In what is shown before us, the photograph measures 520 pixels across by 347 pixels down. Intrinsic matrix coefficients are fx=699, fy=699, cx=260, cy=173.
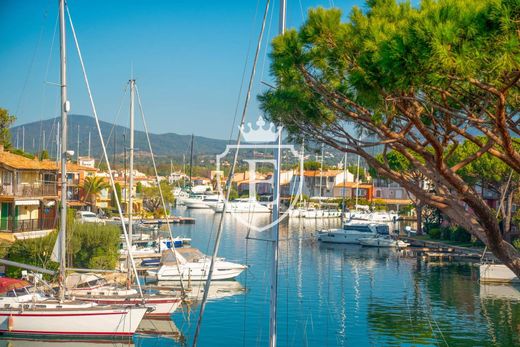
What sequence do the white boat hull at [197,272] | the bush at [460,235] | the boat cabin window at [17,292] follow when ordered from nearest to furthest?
the boat cabin window at [17,292], the white boat hull at [197,272], the bush at [460,235]

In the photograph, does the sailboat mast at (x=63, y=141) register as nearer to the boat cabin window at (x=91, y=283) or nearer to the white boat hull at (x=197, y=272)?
the boat cabin window at (x=91, y=283)

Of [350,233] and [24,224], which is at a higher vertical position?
[24,224]

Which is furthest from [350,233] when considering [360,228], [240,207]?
[240,207]

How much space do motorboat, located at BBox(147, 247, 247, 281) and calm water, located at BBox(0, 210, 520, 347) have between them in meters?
0.59

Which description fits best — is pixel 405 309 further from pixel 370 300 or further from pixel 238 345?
pixel 238 345

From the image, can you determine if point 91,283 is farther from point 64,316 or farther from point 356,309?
point 356,309

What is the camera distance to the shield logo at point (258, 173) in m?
16.9

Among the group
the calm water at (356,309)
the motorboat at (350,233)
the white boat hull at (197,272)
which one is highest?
the motorboat at (350,233)

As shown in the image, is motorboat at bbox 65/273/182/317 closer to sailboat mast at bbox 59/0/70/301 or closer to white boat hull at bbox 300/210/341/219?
sailboat mast at bbox 59/0/70/301

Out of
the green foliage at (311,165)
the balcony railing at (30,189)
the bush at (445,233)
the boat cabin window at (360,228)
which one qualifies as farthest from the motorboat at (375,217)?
the balcony railing at (30,189)

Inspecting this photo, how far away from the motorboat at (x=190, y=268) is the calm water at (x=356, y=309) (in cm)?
59

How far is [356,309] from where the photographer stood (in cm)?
2855

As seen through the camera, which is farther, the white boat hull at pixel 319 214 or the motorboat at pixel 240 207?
the motorboat at pixel 240 207

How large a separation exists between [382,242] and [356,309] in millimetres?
24558
